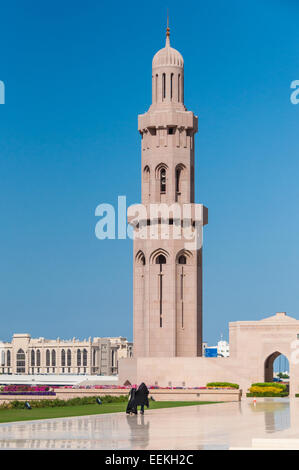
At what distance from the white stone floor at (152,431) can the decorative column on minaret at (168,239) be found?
27347 millimetres

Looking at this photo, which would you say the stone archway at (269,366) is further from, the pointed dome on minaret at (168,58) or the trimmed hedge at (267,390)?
the pointed dome on minaret at (168,58)

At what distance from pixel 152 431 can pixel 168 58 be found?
143ft

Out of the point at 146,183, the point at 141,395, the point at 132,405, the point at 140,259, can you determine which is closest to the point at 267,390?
the point at 140,259

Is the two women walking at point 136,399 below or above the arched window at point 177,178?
below

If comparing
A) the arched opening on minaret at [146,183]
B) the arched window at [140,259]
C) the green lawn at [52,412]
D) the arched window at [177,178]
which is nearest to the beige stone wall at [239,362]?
the arched window at [140,259]

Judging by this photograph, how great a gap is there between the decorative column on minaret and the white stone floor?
2735cm

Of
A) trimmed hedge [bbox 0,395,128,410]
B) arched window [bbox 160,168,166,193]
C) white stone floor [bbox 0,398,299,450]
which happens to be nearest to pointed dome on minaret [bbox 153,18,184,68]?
arched window [bbox 160,168,166,193]

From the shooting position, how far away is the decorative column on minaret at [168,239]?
63281mm

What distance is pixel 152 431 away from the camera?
25609mm

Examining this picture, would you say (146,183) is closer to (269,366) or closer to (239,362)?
(239,362)

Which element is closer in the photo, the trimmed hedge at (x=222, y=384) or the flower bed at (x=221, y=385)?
the flower bed at (x=221, y=385)
